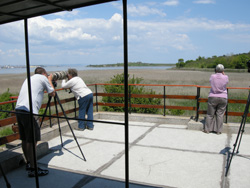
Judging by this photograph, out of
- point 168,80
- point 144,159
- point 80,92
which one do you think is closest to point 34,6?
point 144,159

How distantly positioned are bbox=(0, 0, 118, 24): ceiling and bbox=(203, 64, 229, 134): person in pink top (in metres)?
4.12

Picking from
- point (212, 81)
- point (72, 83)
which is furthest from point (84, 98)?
point (212, 81)

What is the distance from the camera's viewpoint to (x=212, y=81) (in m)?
5.39

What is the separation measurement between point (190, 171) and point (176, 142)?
138 cm

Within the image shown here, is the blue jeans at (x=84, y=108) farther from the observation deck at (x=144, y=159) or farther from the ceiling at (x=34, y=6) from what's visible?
the ceiling at (x=34, y=6)

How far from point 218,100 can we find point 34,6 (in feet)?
14.5

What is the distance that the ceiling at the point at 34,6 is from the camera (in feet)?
6.33

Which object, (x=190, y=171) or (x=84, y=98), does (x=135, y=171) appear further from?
(x=84, y=98)

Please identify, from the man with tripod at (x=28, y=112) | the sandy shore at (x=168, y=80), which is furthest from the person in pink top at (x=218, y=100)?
the sandy shore at (x=168, y=80)

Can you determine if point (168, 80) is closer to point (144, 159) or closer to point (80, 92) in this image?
point (80, 92)

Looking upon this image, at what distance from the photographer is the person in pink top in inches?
208

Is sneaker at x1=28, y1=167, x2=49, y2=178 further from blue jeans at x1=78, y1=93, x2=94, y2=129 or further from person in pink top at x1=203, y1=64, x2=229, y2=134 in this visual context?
person in pink top at x1=203, y1=64, x2=229, y2=134

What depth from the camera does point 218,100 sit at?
5309 mm

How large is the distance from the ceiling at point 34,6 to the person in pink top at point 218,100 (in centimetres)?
412
